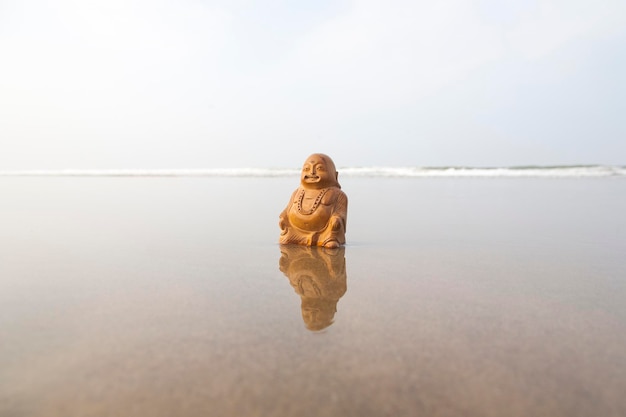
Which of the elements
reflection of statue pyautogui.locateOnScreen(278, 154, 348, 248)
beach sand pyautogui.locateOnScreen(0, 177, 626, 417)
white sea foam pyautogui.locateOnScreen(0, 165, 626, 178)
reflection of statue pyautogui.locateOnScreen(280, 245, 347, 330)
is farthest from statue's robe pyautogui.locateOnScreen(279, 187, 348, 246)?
white sea foam pyautogui.locateOnScreen(0, 165, 626, 178)

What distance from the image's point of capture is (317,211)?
14.8 ft

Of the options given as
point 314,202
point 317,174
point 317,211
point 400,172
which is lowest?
point 317,211

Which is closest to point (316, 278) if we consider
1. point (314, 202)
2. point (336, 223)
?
point (336, 223)

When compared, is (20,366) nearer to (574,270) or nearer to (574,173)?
(574,270)

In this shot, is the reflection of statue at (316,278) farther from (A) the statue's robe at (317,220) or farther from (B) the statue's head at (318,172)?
(B) the statue's head at (318,172)

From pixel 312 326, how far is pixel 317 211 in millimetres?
2362

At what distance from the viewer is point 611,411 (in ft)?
4.81

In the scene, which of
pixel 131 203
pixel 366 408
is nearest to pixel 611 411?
pixel 366 408

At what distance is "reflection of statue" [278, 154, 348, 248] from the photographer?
446cm

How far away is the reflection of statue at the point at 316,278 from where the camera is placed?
240 cm

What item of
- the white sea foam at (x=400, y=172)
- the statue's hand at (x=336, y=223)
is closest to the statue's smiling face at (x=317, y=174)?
the statue's hand at (x=336, y=223)

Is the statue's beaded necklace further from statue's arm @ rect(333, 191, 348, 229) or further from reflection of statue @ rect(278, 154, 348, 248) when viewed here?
statue's arm @ rect(333, 191, 348, 229)

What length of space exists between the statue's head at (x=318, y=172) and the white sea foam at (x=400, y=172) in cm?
1360

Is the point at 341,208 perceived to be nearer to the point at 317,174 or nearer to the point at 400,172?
the point at 317,174
